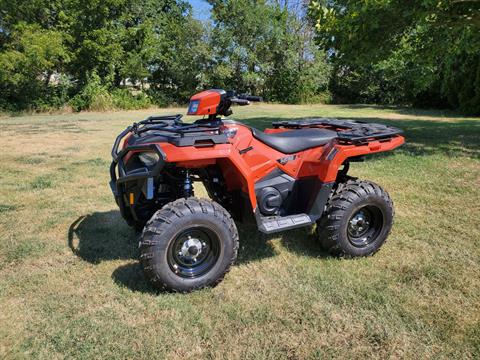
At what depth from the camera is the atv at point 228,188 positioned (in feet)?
Result: 9.45

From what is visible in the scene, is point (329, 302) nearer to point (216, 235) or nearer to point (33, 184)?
point (216, 235)

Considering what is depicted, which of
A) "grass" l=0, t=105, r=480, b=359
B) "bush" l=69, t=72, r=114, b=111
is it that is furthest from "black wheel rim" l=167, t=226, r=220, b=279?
"bush" l=69, t=72, r=114, b=111

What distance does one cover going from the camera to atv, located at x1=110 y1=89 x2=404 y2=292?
2.88 meters

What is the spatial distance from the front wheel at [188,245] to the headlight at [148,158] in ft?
1.39

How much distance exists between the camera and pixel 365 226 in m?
3.72

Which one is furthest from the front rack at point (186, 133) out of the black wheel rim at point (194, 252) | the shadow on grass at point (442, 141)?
the shadow on grass at point (442, 141)

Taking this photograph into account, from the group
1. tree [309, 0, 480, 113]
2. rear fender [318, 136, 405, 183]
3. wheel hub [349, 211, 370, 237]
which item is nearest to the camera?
rear fender [318, 136, 405, 183]

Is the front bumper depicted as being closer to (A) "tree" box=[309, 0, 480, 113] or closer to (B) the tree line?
(A) "tree" box=[309, 0, 480, 113]

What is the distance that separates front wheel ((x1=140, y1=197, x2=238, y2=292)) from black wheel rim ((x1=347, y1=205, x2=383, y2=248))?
3.85ft

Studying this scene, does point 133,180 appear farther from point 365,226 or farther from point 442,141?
point 442,141

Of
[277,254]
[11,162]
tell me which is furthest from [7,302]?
[11,162]

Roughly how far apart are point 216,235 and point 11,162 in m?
6.17

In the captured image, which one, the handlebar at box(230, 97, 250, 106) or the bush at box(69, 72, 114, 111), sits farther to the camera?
the bush at box(69, 72, 114, 111)

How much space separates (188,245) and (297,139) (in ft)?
4.23
